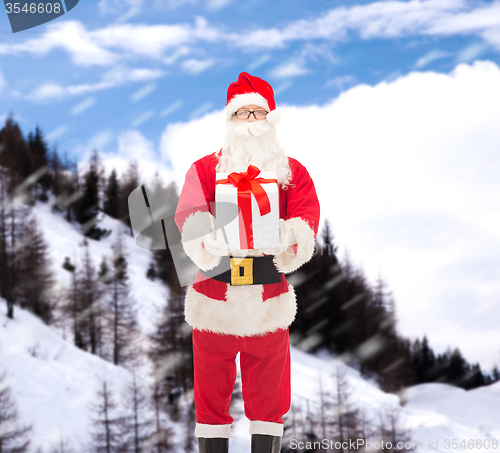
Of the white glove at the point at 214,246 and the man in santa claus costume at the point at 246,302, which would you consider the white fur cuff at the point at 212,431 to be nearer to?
the man in santa claus costume at the point at 246,302

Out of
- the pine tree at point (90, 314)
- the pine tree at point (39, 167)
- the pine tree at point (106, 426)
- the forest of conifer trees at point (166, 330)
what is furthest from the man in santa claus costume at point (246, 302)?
the pine tree at point (39, 167)

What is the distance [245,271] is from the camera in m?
2.94

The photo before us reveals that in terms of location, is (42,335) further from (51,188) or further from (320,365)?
(51,188)

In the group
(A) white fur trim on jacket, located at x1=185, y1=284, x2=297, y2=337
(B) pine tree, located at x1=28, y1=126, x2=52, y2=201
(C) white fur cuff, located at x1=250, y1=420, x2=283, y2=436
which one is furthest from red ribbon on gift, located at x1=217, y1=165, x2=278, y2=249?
(B) pine tree, located at x1=28, y1=126, x2=52, y2=201

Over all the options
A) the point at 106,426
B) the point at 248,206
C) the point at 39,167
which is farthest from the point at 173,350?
the point at 39,167

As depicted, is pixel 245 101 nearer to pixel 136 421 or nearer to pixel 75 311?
pixel 136 421

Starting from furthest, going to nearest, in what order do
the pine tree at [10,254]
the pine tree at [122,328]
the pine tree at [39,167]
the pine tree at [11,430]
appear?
1. the pine tree at [39,167]
2. the pine tree at [10,254]
3. the pine tree at [122,328]
4. the pine tree at [11,430]

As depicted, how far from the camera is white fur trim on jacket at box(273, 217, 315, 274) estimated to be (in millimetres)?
Result: 2938

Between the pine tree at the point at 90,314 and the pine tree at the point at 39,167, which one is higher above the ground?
the pine tree at the point at 39,167

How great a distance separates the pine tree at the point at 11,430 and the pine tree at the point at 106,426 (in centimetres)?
294

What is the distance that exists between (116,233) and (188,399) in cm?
2126

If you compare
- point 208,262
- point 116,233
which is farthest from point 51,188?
point 208,262

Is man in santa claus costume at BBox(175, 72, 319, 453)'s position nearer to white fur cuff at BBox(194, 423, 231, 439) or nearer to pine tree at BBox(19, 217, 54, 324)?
white fur cuff at BBox(194, 423, 231, 439)

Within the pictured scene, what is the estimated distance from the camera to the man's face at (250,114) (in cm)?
320
